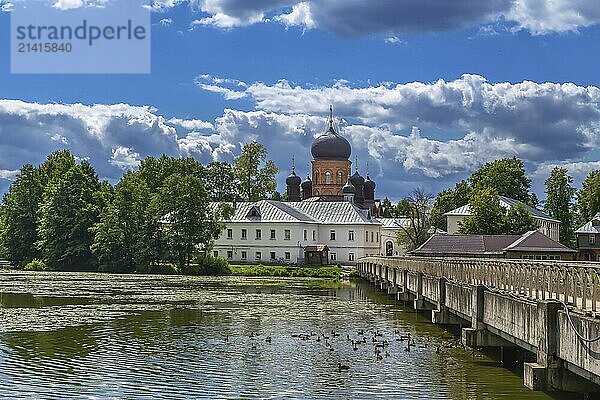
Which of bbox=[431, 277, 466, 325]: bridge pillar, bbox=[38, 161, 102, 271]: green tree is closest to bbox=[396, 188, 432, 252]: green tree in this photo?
bbox=[38, 161, 102, 271]: green tree

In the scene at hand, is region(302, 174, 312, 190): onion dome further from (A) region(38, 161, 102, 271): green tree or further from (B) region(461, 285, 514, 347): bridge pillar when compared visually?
(B) region(461, 285, 514, 347): bridge pillar

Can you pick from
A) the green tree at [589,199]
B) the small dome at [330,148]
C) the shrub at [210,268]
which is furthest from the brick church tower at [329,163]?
the shrub at [210,268]

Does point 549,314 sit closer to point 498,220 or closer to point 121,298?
point 121,298

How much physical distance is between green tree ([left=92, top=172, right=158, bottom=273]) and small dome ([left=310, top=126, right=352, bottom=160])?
41.4m

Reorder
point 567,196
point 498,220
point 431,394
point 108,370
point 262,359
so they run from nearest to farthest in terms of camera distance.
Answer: point 431,394, point 108,370, point 262,359, point 498,220, point 567,196

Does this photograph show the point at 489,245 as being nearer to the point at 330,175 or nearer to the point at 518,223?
the point at 518,223

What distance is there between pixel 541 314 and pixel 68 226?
255 ft

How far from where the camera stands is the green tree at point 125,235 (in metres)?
85.6

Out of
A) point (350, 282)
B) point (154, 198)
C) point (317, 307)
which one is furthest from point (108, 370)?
point (154, 198)

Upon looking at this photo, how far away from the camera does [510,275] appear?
22.4 metres

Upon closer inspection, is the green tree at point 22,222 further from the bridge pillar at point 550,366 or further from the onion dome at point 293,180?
the bridge pillar at point 550,366

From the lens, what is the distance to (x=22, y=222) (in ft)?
316

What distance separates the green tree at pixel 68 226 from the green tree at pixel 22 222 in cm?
391

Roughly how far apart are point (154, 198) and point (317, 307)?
155 feet
